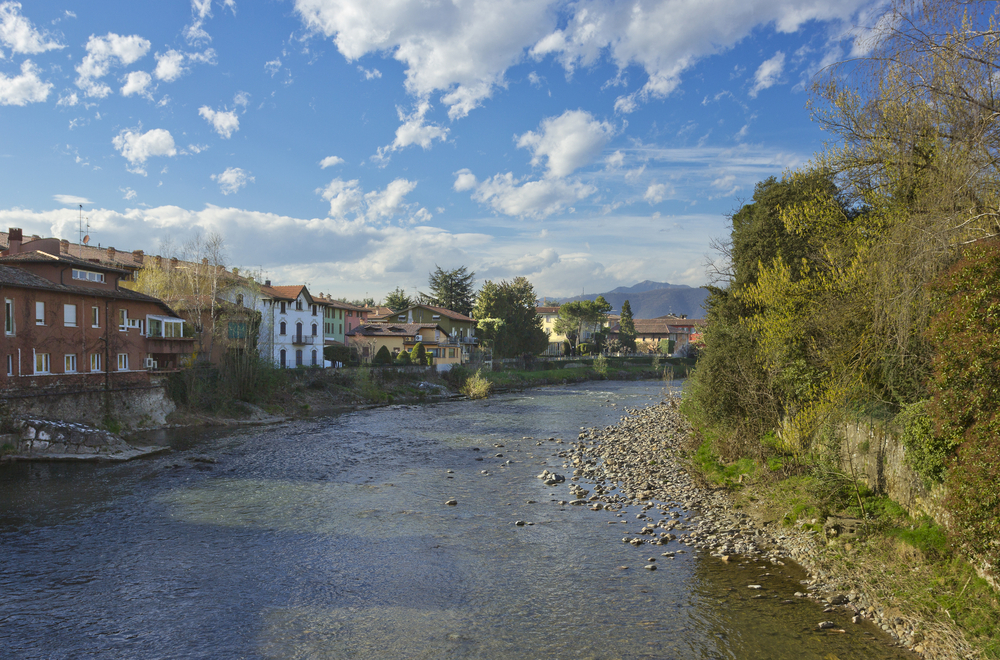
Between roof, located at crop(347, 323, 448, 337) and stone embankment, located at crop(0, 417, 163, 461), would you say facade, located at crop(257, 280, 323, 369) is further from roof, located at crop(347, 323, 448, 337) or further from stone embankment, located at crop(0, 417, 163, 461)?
stone embankment, located at crop(0, 417, 163, 461)

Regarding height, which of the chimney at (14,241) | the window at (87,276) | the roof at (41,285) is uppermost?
the chimney at (14,241)

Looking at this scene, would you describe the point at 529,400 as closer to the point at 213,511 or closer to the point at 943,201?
the point at 213,511

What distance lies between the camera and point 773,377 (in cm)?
1559

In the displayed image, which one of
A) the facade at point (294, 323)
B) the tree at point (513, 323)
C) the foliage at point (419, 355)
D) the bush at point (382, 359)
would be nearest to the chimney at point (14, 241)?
the facade at point (294, 323)

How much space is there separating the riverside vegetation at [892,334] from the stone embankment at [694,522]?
396mm

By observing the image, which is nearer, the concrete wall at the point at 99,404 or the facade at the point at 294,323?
the concrete wall at the point at 99,404

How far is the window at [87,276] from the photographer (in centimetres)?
2967

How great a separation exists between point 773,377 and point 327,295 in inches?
2558

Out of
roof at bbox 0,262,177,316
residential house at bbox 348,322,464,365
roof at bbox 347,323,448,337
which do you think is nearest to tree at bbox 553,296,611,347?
residential house at bbox 348,322,464,365

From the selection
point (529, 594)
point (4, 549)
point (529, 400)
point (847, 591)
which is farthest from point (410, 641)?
point (529, 400)

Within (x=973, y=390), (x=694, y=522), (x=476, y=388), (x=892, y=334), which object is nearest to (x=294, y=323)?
(x=476, y=388)

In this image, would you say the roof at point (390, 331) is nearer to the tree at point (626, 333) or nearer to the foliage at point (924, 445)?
the tree at point (626, 333)

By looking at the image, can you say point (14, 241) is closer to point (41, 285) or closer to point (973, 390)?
point (41, 285)

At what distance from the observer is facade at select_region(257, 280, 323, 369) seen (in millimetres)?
53781
